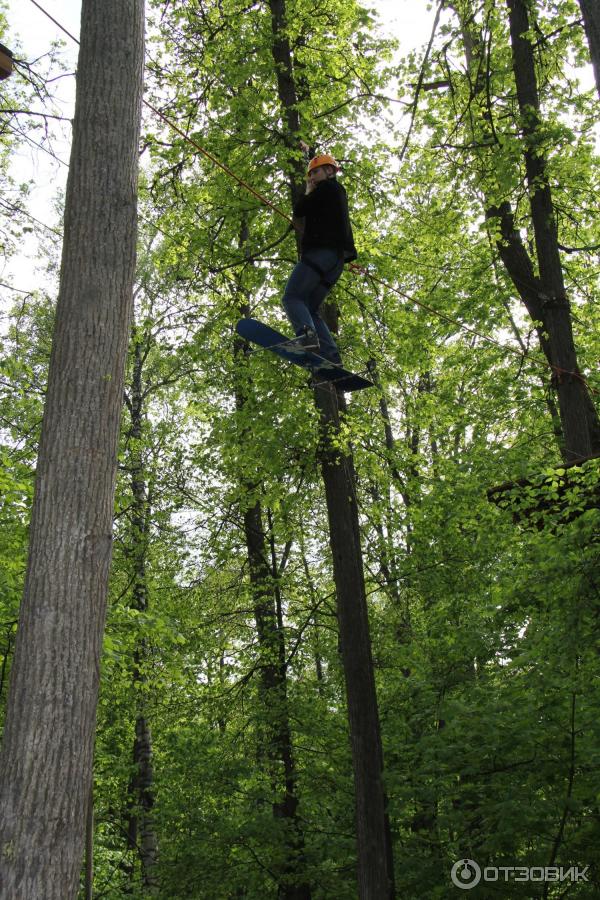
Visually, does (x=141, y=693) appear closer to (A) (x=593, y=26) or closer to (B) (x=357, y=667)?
(B) (x=357, y=667)

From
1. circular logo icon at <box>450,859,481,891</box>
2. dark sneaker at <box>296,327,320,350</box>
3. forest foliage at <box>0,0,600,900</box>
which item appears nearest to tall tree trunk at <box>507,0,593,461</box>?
forest foliage at <box>0,0,600,900</box>

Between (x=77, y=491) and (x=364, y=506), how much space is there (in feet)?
26.6

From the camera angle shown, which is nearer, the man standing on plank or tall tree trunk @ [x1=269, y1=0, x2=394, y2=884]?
the man standing on plank

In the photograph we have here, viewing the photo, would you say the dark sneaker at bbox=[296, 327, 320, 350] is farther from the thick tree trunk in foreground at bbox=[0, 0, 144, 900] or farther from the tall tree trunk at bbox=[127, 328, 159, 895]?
the tall tree trunk at bbox=[127, 328, 159, 895]

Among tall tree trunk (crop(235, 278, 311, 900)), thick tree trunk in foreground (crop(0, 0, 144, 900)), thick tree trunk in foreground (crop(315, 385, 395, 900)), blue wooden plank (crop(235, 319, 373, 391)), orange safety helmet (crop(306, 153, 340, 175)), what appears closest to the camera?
thick tree trunk in foreground (crop(0, 0, 144, 900))

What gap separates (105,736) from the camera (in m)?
14.7

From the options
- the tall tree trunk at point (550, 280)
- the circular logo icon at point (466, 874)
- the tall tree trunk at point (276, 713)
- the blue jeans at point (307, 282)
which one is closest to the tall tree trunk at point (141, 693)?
the tall tree trunk at point (276, 713)

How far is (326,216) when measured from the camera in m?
6.39

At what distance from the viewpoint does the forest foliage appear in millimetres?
6887

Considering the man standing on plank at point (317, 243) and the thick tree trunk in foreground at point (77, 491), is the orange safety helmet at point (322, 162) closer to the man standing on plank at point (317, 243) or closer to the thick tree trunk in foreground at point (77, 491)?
the man standing on plank at point (317, 243)

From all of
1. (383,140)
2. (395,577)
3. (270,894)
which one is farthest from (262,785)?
(383,140)

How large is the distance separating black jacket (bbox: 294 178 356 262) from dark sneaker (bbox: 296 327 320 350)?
26.9 inches

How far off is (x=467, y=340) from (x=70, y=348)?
44.2 ft

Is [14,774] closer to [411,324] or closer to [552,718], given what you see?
[552,718]
